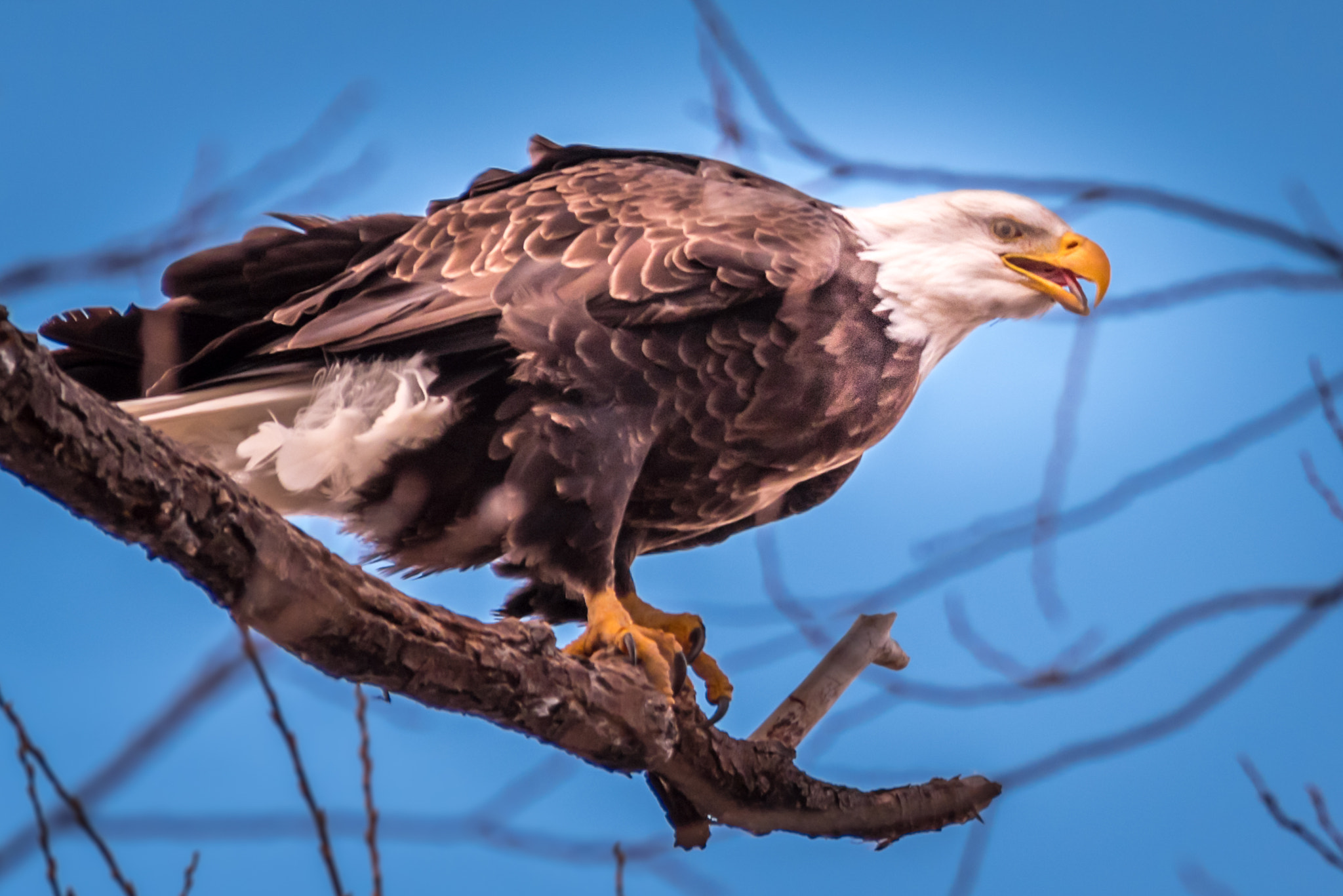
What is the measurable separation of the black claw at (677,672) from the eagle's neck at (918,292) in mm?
714

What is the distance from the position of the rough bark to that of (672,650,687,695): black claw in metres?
0.06

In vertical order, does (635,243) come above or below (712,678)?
above

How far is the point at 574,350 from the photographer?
2170 mm

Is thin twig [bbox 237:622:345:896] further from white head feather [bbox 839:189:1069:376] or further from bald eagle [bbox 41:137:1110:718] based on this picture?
white head feather [bbox 839:189:1069:376]

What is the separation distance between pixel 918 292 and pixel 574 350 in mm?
679

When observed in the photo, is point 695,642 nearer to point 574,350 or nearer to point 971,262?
point 574,350

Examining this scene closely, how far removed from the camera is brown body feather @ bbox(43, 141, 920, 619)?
7.20 feet

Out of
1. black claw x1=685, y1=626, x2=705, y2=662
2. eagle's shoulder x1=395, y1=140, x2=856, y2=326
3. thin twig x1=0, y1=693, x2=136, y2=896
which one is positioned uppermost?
eagle's shoulder x1=395, y1=140, x2=856, y2=326

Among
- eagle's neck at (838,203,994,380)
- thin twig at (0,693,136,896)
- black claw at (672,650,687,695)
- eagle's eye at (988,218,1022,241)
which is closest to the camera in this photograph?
thin twig at (0,693,136,896)

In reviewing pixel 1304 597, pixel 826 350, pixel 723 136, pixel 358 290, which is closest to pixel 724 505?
pixel 826 350

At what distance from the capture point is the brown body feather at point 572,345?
2.20 m

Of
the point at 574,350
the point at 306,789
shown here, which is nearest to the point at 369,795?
the point at 306,789

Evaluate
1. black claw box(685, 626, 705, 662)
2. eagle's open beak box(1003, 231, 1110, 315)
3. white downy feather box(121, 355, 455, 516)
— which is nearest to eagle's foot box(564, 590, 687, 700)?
black claw box(685, 626, 705, 662)

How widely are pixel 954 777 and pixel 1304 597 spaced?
3.44ft
